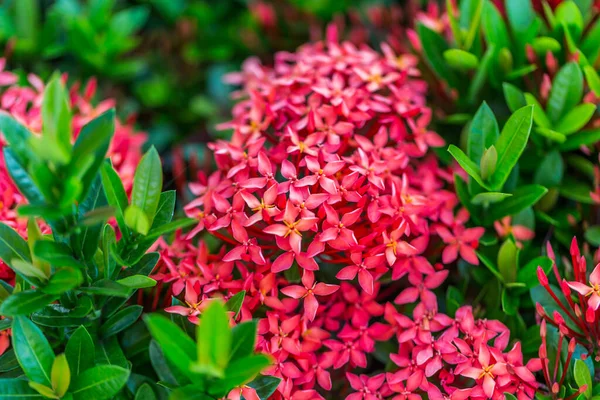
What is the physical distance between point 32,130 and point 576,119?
957 mm

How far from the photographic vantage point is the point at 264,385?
2.74ft

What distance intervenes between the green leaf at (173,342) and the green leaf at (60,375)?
0.16 meters

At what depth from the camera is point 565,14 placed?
3.56 ft

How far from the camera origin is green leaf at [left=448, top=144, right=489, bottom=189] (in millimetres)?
886

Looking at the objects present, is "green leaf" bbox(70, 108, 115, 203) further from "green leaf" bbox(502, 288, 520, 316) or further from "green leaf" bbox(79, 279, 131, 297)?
"green leaf" bbox(502, 288, 520, 316)

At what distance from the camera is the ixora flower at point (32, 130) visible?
38.3 inches

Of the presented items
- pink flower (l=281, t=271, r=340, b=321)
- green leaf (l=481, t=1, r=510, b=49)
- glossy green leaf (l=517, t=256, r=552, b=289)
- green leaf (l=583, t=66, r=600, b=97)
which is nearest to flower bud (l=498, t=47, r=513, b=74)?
green leaf (l=481, t=1, r=510, b=49)

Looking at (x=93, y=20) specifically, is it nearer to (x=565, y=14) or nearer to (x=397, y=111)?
(x=397, y=111)

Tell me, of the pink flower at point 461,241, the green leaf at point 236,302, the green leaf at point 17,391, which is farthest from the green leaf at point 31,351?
the pink flower at point 461,241

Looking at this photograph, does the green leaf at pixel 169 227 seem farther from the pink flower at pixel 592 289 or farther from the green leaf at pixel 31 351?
the pink flower at pixel 592 289

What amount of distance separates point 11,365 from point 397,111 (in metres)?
0.74

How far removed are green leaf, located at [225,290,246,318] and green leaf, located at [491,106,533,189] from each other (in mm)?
424

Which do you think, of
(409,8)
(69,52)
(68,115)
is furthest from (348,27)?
(68,115)

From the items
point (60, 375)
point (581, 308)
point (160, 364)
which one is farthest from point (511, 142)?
point (60, 375)
